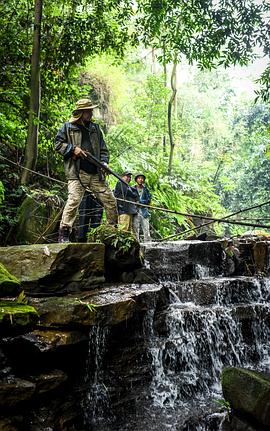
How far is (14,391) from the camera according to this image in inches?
149

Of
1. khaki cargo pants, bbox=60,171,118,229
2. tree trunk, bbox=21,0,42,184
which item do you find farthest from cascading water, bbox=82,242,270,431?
tree trunk, bbox=21,0,42,184

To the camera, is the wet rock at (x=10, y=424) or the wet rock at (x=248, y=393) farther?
the wet rock at (x=248, y=393)

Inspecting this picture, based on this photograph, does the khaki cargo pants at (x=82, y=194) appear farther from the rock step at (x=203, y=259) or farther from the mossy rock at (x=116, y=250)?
the rock step at (x=203, y=259)

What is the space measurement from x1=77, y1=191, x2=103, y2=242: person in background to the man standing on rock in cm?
84

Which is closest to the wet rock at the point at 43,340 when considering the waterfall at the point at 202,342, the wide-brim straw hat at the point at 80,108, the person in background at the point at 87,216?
the waterfall at the point at 202,342

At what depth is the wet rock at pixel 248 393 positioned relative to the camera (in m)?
3.81

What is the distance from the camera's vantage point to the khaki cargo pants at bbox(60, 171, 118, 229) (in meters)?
5.81

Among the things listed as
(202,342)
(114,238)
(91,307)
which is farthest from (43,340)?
(202,342)

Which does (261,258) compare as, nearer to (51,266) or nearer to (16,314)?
(51,266)

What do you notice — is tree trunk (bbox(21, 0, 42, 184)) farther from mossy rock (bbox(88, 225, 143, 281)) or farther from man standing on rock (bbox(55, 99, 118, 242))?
mossy rock (bbox(88, 225, 143, 281))

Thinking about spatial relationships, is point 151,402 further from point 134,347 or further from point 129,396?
point 134,347

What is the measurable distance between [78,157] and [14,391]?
3.32 meters

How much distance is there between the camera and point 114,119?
623 inches

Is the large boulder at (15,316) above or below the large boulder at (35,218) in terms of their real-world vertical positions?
below
